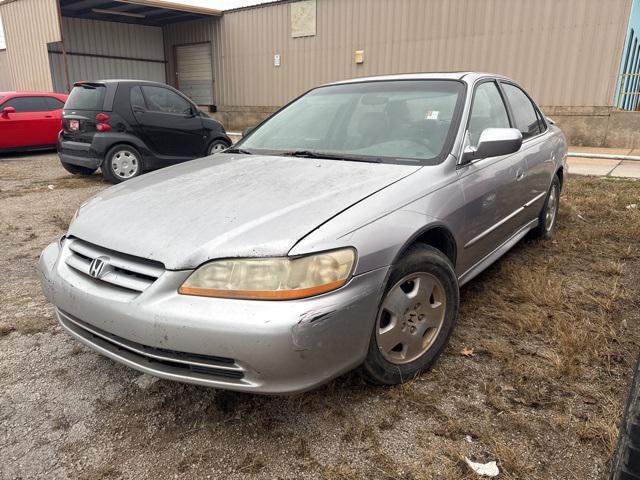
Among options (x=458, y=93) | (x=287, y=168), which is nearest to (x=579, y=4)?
(x=458, y=93)

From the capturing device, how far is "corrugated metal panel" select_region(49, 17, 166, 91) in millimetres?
17391

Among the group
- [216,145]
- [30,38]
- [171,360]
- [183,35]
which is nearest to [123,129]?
[216,145]

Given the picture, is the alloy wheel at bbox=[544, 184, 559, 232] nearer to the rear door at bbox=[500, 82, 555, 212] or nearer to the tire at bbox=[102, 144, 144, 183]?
the rear door at bbox=[500, 82, 555, 212]

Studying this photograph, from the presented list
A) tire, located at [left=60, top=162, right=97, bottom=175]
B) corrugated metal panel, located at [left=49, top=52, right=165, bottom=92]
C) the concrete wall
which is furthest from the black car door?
corrugated metal panel, located at [left=49, top=52, right=165, bottom=92]

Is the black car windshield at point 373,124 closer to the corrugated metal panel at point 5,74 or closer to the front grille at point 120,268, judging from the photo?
the front grille at point 120,268

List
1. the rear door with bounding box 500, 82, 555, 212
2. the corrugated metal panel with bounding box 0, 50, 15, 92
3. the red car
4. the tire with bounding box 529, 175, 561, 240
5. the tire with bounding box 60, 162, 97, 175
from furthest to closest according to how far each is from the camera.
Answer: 1. the corrugated metal panel with bounding box 0, 50, 15, 92
2. the red car
3. the tire with bounding box 60, 162, 97, 175
4. the tire with bounding box 529, 175, 561, 240
5. the rear door with bounding box 500, 82, 555, 212

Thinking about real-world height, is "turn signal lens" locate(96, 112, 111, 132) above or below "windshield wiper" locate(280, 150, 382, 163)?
below

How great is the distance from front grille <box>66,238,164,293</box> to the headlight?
0.17 metres

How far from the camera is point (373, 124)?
301 cm

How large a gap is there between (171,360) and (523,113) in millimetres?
3369

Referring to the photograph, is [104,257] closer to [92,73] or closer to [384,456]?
[384,456]

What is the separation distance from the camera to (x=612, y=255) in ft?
13.5

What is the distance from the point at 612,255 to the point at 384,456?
3216 millimetres

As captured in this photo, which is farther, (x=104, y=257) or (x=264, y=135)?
(x=264, y=135)
